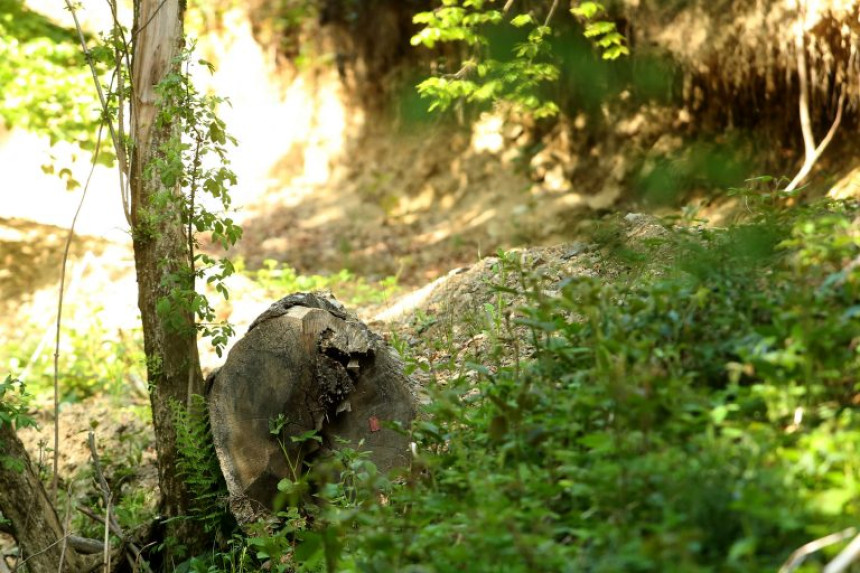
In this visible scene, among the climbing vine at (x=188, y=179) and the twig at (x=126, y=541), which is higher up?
the climbing vine at (x=188, y=179)

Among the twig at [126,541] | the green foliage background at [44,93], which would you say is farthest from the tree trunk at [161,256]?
the green foliage background at [44,93]

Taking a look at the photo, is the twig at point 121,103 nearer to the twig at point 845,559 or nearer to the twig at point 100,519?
the twig at point 100,519

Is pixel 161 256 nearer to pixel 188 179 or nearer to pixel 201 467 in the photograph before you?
pixel 188 179

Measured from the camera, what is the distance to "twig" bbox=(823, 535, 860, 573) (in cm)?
194

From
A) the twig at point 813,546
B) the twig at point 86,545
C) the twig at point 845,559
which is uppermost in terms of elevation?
the twig at point 845,559

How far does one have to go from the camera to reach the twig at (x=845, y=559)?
194 cm

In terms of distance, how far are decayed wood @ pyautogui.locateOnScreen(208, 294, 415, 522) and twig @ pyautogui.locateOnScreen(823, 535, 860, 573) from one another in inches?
92.6

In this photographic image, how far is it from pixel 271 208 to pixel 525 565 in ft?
31.0

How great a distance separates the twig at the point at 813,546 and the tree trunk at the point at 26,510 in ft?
10.7

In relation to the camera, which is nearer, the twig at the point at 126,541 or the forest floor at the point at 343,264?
the twig at the point at 126,541

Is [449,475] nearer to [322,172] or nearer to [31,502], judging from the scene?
[31,502]

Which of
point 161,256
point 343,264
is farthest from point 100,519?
point 343,264

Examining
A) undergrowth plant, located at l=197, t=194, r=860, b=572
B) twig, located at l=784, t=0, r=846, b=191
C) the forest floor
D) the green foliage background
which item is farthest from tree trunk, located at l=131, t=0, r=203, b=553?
twig, located at l=784, t=0, r=846, b=191

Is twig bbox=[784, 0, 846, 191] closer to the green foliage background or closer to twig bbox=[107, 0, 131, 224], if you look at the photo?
twig bbox=[107, 0, 131, 224]
